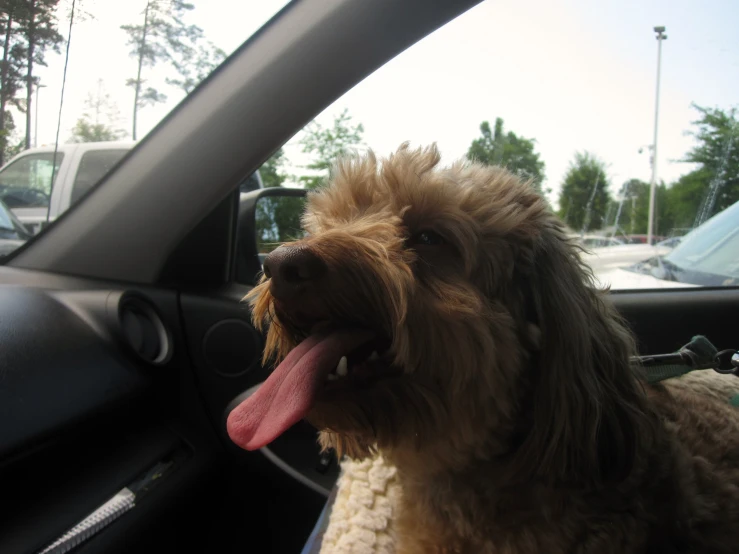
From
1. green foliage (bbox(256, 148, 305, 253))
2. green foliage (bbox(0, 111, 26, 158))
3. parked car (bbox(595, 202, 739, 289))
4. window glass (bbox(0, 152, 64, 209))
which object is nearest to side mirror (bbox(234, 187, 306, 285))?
green foliage (bbox(256, 148, 305, 253))

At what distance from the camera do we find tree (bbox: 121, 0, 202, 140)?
212 cm

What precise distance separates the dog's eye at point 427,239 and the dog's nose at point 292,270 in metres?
0.38

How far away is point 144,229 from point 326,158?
797 millimetres

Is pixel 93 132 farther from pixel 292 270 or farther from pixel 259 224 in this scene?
pixel 292 270

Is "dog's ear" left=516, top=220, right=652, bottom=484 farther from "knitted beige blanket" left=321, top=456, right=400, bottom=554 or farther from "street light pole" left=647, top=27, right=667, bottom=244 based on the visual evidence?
"street light pole" left=647, top=27, right=667, bottom=244

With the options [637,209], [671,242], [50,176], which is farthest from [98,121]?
[671,242]

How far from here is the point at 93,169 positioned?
2285mm

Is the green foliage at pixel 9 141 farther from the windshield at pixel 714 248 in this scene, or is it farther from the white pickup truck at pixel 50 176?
the windshield at pixel 714 248

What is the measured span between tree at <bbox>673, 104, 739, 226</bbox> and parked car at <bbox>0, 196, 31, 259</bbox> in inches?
116

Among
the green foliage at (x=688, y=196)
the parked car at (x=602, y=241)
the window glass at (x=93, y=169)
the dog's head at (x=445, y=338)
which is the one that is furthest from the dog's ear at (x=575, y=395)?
the window glass at (x=93, y=169)

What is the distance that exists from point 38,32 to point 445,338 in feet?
5.61

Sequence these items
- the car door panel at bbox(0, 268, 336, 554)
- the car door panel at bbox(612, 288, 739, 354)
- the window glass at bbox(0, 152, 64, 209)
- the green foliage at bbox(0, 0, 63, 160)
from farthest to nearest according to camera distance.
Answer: the car door panel at bbox(612, 288, 739, 354) < the window glass at bbox(0, 152, 64, 209) < the green foliage at bbox(0, 0, 63, 160) < the car door panel at bbox(0, 268, 336, 554)

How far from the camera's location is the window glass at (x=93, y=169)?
7.42ft

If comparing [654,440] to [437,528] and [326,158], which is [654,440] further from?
[326,158]
